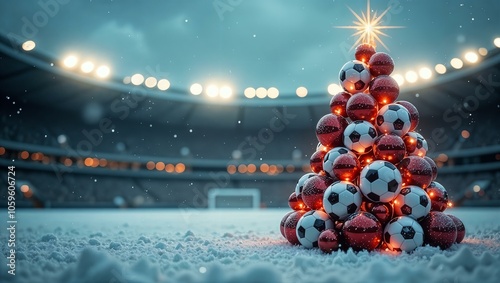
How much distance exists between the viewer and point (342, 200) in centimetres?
420

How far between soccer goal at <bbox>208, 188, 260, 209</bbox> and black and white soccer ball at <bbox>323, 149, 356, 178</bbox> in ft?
85.1

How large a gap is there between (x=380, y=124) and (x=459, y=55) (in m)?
22.1

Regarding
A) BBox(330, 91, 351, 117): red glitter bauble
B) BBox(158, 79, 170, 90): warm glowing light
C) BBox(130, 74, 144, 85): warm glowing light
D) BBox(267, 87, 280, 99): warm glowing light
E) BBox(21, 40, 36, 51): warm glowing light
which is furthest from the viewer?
BBox(267, 87, 280, 99): warm glowing light

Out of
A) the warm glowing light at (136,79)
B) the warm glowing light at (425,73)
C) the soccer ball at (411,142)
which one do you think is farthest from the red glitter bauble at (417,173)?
the warm glowing light at (136,79)

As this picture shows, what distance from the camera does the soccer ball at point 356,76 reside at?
15.6 feet

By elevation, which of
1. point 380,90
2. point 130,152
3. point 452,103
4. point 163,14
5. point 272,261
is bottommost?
point 272,261

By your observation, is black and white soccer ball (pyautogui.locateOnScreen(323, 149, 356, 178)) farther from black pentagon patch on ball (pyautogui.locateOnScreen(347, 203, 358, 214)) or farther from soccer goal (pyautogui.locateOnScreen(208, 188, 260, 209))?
soccer goal (pyautogui.locateOnScreen(208, 188, 260, 209))

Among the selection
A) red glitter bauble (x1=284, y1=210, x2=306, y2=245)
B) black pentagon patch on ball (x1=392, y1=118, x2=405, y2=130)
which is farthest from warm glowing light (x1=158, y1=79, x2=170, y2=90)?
black pentagon patch on ball (x1=392, y1=118, x2=405, y2=130)

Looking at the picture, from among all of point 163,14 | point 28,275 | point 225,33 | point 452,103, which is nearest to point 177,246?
point 28,275

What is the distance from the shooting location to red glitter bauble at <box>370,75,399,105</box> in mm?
4660

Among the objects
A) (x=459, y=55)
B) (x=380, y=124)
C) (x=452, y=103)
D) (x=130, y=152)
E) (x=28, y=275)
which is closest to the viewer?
(x=28, y=275)

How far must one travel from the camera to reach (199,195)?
30.2m

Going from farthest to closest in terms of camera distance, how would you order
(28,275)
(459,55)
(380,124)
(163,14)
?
1. (163,14)
2. (459,55)
3. (380,124)
4. (28,275)

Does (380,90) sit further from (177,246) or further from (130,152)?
(130,152)
